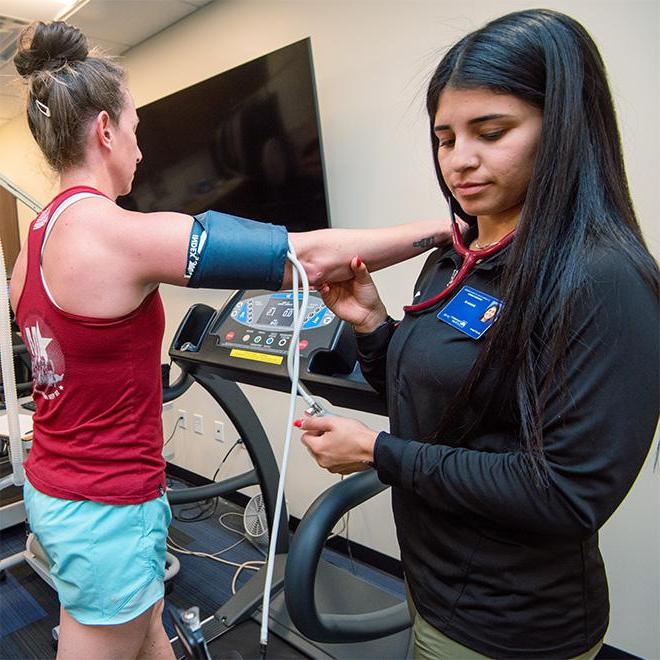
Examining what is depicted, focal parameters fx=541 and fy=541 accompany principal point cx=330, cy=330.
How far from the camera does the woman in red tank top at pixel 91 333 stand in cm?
102

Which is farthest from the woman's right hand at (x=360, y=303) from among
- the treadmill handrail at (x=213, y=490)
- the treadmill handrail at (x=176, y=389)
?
the treadmill handrail at (x=213, y=490)

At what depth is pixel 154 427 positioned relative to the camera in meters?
1.20

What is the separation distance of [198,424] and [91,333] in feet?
8.09

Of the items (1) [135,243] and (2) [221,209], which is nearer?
(1) [135,243]

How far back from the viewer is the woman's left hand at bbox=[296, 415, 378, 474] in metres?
0.89

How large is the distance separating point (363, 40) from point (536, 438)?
78.9 inches

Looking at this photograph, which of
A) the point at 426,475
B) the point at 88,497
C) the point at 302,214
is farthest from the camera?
the point at 302,214

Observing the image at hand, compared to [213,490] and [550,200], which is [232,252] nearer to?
[550,200]

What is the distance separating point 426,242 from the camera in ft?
3.70

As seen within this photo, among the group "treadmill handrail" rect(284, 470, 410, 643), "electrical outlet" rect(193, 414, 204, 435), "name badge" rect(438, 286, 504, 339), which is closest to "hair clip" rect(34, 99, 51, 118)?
"name badge" rect(438, 286, 504, 339)

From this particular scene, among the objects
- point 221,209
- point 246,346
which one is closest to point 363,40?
point 221,209

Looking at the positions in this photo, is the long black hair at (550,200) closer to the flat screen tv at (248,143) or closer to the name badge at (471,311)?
the name badge at (471,311)

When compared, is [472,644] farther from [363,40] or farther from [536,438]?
[363,40]

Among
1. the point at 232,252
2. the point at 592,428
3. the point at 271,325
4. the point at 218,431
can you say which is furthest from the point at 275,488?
the point at 592,428
